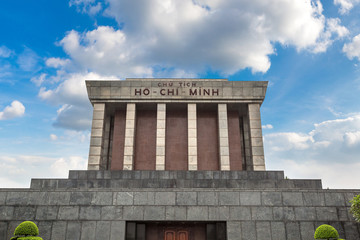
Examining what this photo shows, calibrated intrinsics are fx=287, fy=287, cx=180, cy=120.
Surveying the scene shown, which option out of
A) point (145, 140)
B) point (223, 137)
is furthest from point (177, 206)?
point (145, 140)

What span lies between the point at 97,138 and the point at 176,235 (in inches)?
506

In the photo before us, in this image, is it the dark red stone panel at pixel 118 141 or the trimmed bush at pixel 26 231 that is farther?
the dark red stone panel at pixel 118 141

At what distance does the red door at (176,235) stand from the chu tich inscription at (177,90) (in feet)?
44.5

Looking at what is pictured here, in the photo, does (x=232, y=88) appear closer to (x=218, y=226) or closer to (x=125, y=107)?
(x=125, y=107)

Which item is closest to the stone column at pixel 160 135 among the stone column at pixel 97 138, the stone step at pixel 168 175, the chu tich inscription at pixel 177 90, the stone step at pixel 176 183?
the chu tich inscription at pixel 177 90

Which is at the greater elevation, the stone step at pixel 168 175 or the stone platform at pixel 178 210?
the stone step at pixel 168 175

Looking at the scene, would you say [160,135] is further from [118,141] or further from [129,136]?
[118,141]

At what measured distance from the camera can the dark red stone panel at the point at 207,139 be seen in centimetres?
2627

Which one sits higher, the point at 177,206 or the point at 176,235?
the point at 177,206

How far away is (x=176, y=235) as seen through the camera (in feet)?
53.9

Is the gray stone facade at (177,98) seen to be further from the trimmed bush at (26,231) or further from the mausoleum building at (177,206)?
the trimmed bush at (26,231)

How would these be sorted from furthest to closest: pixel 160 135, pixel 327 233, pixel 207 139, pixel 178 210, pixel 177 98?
pixel 207 139, pixel 177 98, pixel 160 135, pixel 178 210, pixel 327 233

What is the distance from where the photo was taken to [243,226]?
15.3m

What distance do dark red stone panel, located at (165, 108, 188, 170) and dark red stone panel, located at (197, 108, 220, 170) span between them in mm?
1343
